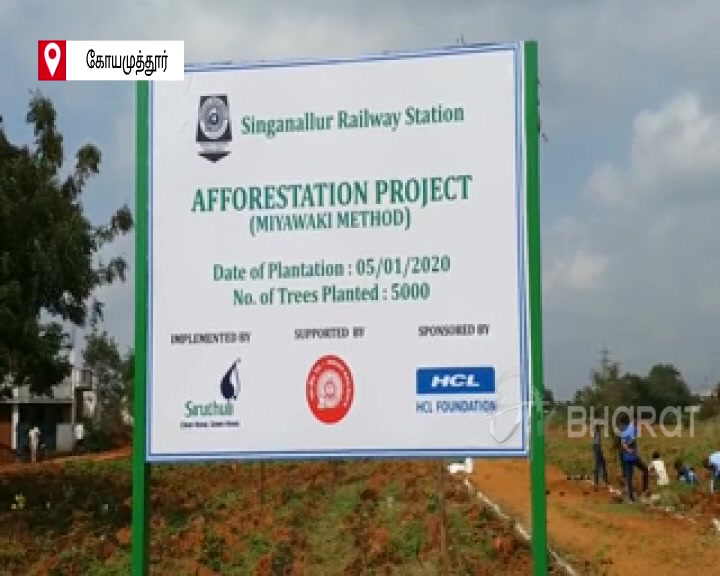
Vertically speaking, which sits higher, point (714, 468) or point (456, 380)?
point (456, 380)

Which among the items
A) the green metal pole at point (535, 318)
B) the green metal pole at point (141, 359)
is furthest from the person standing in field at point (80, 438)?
the green metal pole at point (535, 318)

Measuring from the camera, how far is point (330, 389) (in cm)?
462

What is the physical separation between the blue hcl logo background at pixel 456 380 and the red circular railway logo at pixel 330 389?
1.00 ft

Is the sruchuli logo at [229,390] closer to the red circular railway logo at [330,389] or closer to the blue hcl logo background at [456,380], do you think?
the red circular railway logo at [330,389]

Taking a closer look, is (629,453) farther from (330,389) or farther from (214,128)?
(214,128)

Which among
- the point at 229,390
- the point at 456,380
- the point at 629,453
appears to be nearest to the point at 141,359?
the point at 229,390

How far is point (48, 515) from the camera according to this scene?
61.1 feet

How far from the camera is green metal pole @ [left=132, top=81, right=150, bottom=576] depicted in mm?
4777

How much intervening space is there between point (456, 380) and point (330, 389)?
0.53m

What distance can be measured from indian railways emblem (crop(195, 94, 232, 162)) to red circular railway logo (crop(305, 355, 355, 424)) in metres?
1.02

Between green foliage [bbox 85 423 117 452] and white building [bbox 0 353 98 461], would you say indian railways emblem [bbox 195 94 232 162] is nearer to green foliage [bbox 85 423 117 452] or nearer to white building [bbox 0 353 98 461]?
white building [bbox 0 353 98 461]

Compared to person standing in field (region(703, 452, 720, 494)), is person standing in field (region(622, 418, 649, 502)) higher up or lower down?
higher up

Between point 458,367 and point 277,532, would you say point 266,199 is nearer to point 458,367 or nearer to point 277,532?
point 458,367

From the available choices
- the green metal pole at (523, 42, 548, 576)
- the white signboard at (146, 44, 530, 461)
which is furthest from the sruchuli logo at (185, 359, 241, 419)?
the green metal pole at (523, 42, 548, 576)
